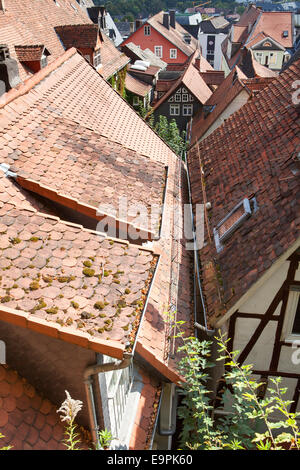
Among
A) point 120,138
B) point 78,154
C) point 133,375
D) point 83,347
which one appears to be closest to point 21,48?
point 120,138

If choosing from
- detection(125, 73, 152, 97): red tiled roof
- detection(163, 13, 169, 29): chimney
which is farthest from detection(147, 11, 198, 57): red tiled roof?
detection(125, 73, 152, 97): red tiled roof

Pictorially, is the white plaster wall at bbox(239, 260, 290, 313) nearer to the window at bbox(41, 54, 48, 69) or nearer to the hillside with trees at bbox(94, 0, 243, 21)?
the window at bbox(41, 54, 48, 69)

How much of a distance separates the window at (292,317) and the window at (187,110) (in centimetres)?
2768

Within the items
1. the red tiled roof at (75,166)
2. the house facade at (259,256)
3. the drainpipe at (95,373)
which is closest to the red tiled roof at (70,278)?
the drainpipe at (95,373)

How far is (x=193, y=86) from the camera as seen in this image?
111 feet

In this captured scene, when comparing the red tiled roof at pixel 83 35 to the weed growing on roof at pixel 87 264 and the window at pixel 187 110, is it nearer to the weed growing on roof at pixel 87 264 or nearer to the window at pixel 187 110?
the window at pixel 187 110

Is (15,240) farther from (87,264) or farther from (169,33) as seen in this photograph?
(169,33)

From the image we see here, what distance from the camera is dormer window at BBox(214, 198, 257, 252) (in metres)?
9.19

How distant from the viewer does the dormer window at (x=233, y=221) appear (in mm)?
9188

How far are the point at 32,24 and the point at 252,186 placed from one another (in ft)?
55.5

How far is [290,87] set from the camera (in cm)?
1188

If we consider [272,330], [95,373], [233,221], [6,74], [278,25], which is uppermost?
[278,25]

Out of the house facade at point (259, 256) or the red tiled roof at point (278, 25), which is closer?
the house facade at point (259, 256)

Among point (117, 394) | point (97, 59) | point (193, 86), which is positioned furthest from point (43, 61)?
point (193, 86)
